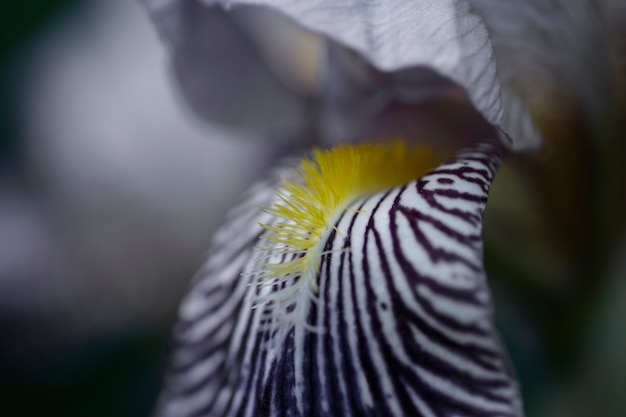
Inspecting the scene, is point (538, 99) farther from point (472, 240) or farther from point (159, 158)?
point (159, 158)

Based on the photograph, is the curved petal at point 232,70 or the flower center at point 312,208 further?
the curved petal at point 232,70

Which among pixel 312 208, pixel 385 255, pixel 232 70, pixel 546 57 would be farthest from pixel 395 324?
pixel 232 70

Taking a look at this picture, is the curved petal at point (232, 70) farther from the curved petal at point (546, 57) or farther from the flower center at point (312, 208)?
the curved petal at point (546, 57)

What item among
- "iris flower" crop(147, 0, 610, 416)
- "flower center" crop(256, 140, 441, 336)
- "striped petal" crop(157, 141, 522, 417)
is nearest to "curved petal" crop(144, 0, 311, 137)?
"iris flower" crop(147, 0, 610, 416)

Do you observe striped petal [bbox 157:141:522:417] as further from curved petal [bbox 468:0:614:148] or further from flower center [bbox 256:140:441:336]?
curved petal [bbox 468:0:614:148]

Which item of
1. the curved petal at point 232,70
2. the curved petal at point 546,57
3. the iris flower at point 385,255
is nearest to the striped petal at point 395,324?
the iris flower at point 385,255

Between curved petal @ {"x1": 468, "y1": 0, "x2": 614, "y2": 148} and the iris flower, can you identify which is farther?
curved petal @ {"x1": 468, "y1": 0, "x2": 614, "y2": 148}

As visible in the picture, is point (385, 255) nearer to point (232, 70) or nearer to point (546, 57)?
point (546, 57)
